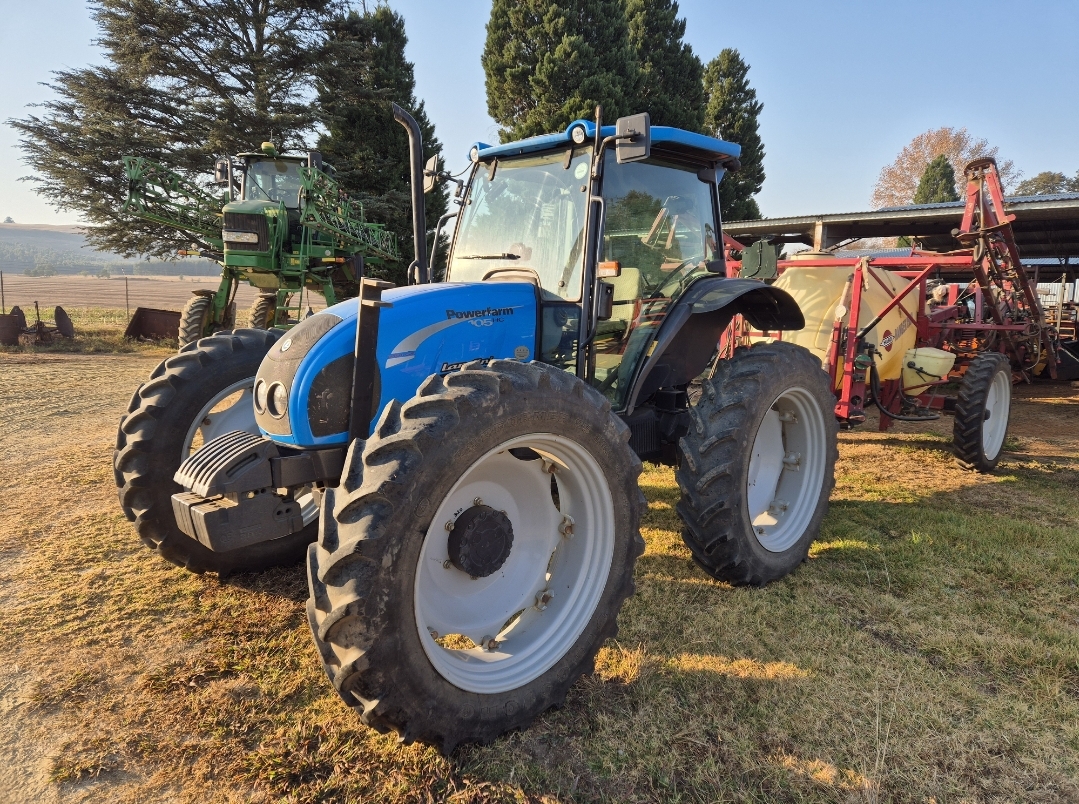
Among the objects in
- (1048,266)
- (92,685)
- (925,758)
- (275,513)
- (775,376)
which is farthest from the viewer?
(1048,266)

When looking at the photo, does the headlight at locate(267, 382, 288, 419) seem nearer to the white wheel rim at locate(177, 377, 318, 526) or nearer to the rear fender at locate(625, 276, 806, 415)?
the white wheel rim at locate(177, 377, 318, 526)

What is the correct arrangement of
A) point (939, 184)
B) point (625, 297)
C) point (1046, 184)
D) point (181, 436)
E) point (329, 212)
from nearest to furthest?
point (181, 436), point (625, 297), point (329, 212), point (939, 184), point (1046, 184)

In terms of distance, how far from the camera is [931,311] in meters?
6.86

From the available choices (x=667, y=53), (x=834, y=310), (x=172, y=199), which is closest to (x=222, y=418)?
(x=834, y=310)

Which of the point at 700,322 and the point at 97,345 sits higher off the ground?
the point at 700,322

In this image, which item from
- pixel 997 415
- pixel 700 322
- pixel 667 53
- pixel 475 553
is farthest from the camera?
pixel 667 53

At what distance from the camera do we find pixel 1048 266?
54.9ft

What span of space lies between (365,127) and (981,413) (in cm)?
1627

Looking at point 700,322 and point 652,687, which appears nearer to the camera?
point 652,687

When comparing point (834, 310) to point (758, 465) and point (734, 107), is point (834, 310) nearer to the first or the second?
point (758, 465)

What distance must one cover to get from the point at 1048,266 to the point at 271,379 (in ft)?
66.6

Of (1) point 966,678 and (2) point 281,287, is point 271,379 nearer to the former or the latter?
(1) point 966,678

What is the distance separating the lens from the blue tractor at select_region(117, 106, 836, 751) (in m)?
2.00

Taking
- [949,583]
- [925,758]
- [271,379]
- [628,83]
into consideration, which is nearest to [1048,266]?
[628,83]
